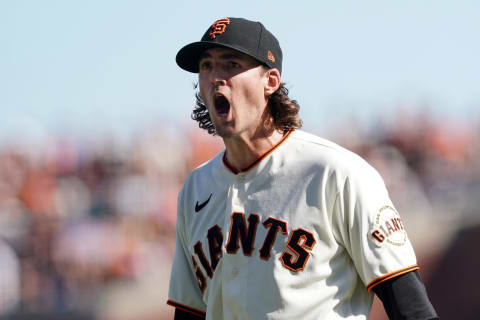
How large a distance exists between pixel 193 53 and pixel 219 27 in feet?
0.57

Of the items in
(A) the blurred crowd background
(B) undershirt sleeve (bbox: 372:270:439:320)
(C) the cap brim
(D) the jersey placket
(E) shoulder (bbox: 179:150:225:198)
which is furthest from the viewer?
(A) the blurred crowd background

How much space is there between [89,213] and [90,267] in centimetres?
53

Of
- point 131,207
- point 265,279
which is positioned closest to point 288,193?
point 265,279

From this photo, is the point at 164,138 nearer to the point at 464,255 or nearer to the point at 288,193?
the point at 464,255

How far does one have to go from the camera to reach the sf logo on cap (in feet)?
9.23

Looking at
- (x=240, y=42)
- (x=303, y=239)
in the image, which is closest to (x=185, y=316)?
(x=303, y=239)

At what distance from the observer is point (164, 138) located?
7.50 metres

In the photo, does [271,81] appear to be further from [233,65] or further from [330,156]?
[330,156]

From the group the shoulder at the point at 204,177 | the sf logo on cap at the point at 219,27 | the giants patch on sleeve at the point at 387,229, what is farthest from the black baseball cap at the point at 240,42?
the giants patch on sleeve at the point at 387,229

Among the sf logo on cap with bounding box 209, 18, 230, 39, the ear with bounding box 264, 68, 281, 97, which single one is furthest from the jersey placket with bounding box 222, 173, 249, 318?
the sf logo on cap with bounding box 209, 18, 230, 39

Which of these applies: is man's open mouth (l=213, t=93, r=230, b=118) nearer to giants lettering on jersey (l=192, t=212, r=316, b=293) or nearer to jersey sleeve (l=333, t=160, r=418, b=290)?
giants lettering on jersey (l=192, t=212, r=316, b=293)

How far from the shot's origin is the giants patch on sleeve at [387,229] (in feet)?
8.31

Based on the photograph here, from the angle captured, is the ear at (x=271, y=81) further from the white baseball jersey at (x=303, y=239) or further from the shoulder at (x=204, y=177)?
the shoulder at (x=204, y=177)

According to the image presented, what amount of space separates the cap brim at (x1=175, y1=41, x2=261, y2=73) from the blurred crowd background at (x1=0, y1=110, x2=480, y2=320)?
14.5ft
